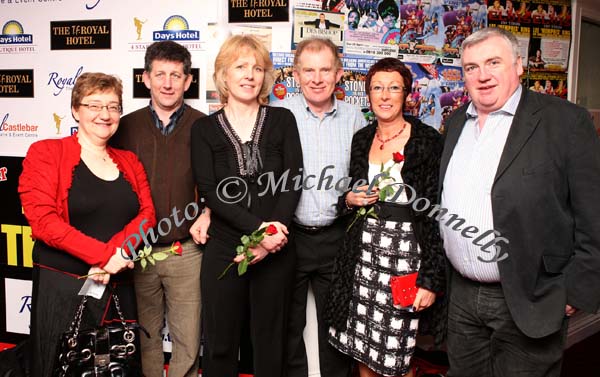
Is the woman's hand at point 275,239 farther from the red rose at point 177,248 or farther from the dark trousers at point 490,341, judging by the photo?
the dark trousers at point 490,341

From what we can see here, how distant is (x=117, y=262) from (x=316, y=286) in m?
0.95

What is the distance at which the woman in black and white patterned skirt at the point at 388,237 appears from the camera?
7.41ft

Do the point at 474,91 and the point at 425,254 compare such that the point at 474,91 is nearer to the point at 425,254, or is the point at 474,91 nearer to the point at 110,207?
the point at 425,254

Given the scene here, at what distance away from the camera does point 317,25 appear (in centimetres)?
300

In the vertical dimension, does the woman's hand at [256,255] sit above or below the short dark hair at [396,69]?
below

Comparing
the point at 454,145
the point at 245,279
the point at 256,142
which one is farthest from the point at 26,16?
the point at 454,145

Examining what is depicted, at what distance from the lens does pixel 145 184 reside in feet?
8.16

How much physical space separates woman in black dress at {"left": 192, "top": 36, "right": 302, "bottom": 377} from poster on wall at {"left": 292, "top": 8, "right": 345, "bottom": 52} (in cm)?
59

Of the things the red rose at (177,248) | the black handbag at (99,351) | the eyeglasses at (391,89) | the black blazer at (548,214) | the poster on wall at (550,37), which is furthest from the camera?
the poster on wall at (550,37)

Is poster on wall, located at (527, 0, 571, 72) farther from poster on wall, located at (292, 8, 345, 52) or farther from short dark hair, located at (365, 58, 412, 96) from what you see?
short dark hair, located at (365, 58, 412, 96)

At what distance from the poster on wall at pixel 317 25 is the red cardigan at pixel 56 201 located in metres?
1.36

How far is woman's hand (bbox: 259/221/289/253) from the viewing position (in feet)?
7.51

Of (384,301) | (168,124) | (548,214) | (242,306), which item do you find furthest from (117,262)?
(548,214)

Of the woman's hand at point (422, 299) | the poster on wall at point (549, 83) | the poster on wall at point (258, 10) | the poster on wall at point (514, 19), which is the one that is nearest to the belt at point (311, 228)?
the woman's hand at point (422, 299)
